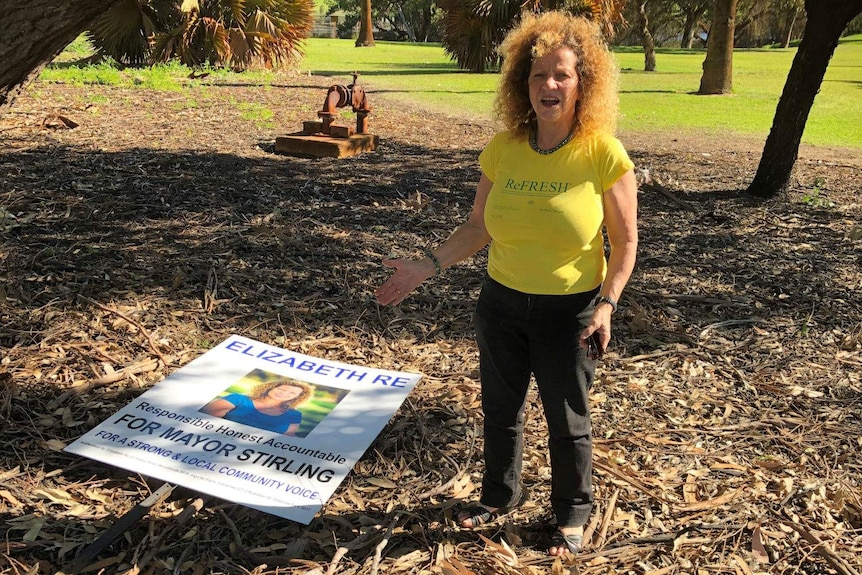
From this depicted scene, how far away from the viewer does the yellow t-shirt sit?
72.2 inches

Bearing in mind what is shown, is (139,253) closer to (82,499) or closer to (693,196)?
(82,499)

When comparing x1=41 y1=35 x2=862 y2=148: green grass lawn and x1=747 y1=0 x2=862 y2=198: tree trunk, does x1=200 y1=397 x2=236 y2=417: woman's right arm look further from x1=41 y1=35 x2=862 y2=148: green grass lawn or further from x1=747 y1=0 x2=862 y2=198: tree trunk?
x1=41 y1=35 x2=862 y2=148: green grass lawn

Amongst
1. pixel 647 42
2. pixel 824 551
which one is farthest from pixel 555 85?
pixel 647 42

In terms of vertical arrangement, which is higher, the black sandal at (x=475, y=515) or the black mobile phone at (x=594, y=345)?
the black mobile phone at (x=594, y=345)

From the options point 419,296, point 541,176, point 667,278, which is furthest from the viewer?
point 667,278

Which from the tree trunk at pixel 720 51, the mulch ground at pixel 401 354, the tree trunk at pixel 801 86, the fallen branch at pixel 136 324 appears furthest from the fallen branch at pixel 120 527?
the tree trunk at pixel 720 51

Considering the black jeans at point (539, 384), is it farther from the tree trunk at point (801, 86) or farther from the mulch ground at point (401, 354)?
the tree trunk at point (801, 86)

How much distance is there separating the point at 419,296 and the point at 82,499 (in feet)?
6.75

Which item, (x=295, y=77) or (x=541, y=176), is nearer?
(x=541, y=176)

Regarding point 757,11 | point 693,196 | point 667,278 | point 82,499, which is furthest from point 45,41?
point 757,11

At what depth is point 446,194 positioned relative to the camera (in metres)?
5.76

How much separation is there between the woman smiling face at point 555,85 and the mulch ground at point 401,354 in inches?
50.1

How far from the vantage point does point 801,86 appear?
5.61m

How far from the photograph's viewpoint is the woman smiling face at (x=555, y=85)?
1819 mm
